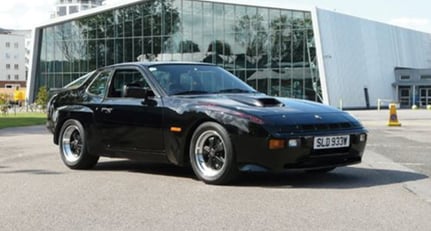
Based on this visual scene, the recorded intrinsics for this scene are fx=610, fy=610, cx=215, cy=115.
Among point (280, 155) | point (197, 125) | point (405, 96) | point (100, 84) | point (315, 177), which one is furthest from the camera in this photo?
point (405, 96)

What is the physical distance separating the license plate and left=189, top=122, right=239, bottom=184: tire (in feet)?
3.05

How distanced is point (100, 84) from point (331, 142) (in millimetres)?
3523

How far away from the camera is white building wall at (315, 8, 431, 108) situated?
156 ft

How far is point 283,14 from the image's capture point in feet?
159

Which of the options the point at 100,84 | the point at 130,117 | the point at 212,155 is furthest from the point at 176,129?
the point at 100,84

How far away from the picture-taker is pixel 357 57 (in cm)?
5266

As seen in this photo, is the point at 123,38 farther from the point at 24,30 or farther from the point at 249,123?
the point at 24,30

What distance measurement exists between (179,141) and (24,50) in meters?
132

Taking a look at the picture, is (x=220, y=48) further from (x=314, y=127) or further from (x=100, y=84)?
(x=314, y=127)

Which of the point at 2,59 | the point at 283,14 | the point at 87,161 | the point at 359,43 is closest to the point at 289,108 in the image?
the point at 87,161

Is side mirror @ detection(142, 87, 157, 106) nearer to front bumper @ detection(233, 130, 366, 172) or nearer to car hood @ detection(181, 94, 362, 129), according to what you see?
car hood @ detection(181, 94, 362, 129)

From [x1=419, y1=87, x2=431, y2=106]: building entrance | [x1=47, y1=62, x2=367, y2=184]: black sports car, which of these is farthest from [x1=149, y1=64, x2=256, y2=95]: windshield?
[x1=419, y1=87, x2=431, y2=106]: building entrance

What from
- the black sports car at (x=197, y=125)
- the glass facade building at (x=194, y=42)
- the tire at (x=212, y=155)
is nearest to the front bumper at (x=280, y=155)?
the black sports car at (x=197, y=125)

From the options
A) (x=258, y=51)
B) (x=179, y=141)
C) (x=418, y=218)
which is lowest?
(x=418, y=218)
